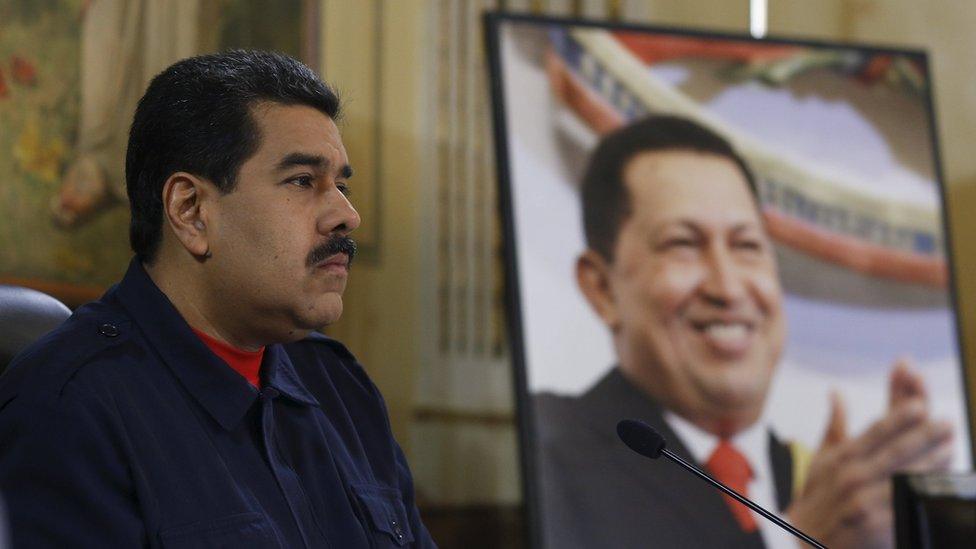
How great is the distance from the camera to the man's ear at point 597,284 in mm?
3814

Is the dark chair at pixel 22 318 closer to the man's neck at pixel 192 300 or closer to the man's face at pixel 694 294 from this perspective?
the man's neck at pixel 192 300

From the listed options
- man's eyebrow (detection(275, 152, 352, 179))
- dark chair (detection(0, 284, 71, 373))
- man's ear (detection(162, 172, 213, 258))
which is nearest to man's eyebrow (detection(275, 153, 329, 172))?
man's eyebrow (detection(275, 152, 352, 179))

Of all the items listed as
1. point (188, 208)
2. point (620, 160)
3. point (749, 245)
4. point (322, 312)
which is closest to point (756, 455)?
point (749, 245)

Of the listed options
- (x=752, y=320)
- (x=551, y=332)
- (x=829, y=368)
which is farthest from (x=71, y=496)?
(x=829, y=368)

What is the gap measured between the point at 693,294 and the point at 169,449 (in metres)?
2.49

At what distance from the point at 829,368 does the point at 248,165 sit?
2.76 metres

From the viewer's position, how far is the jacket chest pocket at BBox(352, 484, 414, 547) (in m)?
1.78

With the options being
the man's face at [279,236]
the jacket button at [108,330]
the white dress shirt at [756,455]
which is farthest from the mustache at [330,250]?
the white dress shirt at [756,455]

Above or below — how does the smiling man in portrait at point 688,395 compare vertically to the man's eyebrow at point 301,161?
below

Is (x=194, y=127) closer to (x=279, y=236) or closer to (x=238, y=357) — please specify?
(x=279, y=236)

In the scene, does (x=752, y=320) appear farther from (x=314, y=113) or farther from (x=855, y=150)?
(x=314, y=113)

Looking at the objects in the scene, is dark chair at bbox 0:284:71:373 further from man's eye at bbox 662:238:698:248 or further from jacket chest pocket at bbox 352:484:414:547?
man's eye at bbox 662:238:698:248

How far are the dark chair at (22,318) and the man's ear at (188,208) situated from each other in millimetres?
252

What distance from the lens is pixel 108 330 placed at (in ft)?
5.32
